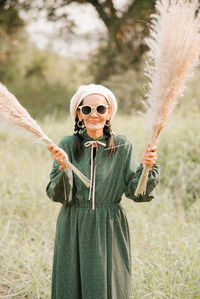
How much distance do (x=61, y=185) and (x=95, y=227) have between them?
303mm

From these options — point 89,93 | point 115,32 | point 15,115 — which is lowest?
point 15,115

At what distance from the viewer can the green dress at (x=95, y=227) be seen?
6.49ft

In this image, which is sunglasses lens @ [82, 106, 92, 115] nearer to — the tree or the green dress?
the green dress

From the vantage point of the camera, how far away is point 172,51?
1.46 m

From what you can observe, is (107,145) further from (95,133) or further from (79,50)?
(79,50)

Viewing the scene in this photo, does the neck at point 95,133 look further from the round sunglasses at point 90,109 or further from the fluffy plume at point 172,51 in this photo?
the fluffy plume at point 172,51

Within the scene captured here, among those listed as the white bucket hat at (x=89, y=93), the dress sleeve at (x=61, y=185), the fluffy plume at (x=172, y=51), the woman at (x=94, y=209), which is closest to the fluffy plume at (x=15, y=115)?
the dress sleeve at (x=61, y=185)

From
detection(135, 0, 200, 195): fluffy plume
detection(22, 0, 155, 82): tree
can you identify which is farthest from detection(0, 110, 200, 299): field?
detection(22, 0, 155, 82): tree

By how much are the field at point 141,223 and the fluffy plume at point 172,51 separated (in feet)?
2.50

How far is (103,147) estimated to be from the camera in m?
2.08

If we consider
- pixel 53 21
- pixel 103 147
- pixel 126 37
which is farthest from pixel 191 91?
pixel 103 147

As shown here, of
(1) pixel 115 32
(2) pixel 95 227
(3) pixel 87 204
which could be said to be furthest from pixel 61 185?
(1) pixel 115 32

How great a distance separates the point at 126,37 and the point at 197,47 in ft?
34.6

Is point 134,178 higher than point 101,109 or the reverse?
the reverse
